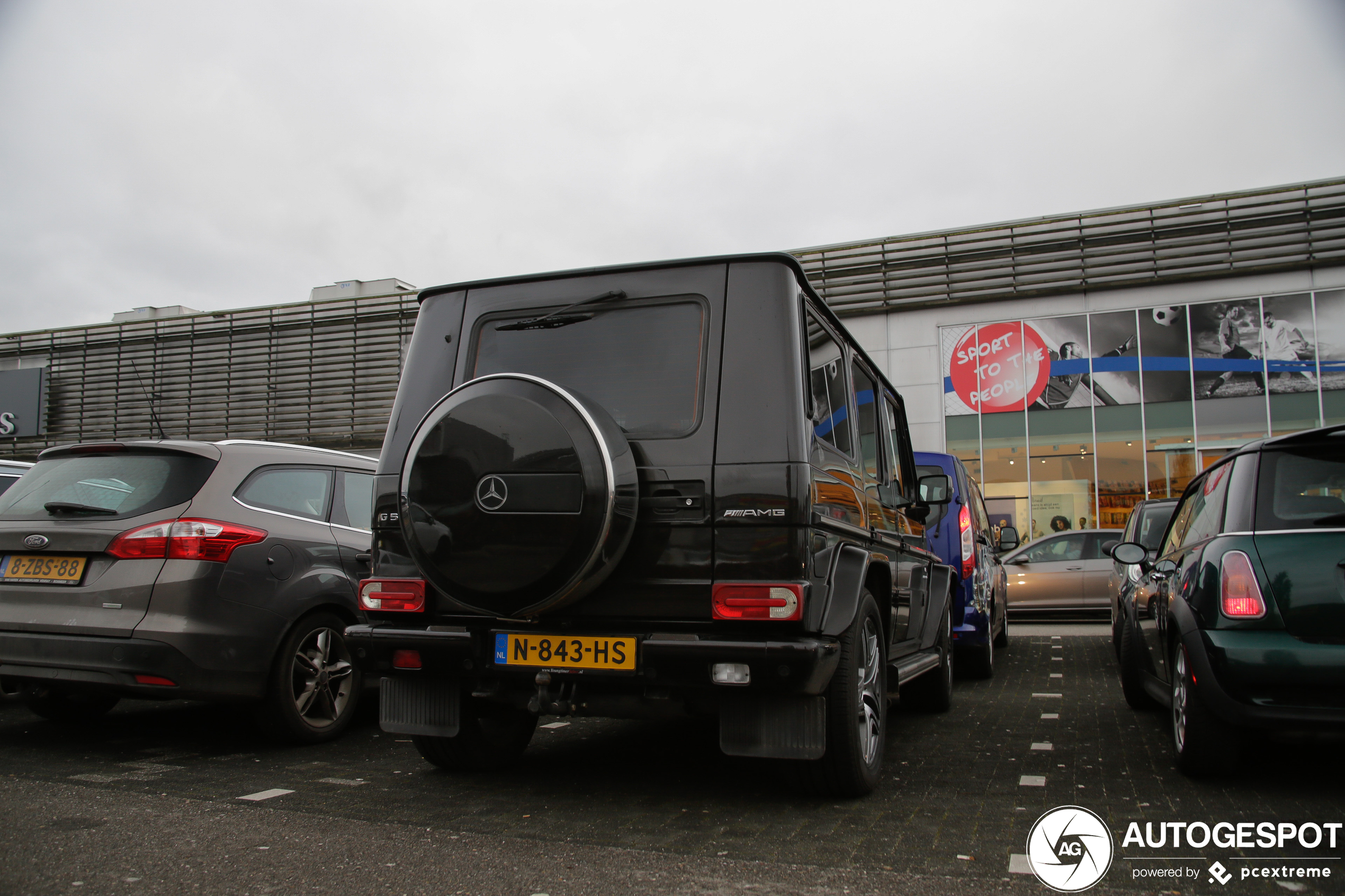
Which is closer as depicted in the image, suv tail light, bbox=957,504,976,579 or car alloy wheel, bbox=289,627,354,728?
car alloy wheel, bbox=289,627,354,728

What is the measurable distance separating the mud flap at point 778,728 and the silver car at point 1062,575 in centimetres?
1071

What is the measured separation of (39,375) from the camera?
30.8 meters

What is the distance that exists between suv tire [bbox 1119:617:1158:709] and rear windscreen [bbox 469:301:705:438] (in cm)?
368

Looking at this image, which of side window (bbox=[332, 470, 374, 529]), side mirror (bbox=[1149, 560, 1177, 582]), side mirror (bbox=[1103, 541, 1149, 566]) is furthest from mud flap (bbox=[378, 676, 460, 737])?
side mirror (bbox=[1103, 541, 1149, 566])

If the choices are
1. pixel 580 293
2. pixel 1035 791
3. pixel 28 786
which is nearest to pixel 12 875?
pixel 28 786

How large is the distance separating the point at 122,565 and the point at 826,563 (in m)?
3.32

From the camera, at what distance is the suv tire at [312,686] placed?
16.0 feet

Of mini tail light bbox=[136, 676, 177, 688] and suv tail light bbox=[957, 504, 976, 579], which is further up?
suv tail light bbox=[957, 504, 976, 579]

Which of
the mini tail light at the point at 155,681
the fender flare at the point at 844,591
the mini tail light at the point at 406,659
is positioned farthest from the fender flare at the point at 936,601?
the mini tail light at the point at 155,681

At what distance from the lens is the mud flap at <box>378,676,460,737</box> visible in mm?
3850

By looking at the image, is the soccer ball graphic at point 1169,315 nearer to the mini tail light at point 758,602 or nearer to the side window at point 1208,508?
the side window at point 1208,508

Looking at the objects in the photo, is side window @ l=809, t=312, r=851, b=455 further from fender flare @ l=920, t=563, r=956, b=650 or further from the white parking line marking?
the white parking line marking

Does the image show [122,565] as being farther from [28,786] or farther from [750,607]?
[750,607]

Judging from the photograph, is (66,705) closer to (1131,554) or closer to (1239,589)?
(1239,589)
